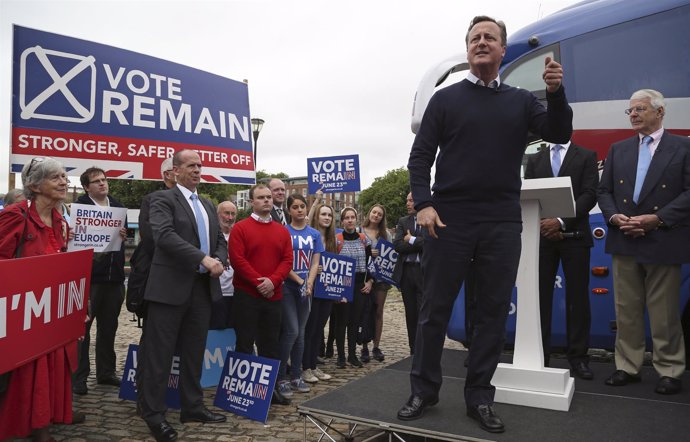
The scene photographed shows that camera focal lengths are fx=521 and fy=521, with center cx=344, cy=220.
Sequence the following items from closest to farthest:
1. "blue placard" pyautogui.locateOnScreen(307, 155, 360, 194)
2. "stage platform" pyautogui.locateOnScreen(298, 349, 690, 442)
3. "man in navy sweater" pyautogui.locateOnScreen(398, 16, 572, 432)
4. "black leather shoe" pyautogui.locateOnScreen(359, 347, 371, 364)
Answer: "stage platform" pyautogui.locateOnScreen(298, 349, 690, 442)
"man in navy sweater" pyautogui.locateOnScreen(398, 16, 572, 432)
"black leather shoe" pyautogui.locateOnScreen(359, 347, 371, 364)
"blue placard" pyautogui.locateOnScreen(307, 155, 360, 194)

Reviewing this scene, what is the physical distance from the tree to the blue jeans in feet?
185

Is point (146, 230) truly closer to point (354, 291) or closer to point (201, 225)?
point (201, 225)

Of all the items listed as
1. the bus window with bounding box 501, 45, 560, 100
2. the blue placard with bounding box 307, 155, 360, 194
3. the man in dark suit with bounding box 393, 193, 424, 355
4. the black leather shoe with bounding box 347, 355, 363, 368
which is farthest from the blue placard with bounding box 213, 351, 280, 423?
the blue placard with bounding box 307, 155, 360, 194

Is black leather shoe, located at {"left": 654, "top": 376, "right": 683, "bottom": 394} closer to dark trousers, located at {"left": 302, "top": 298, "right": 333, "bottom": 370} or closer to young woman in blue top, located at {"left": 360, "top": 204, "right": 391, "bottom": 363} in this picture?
dark trousers, located at {"left": 302, "top": 298, "right": 333, "bottom": 370}

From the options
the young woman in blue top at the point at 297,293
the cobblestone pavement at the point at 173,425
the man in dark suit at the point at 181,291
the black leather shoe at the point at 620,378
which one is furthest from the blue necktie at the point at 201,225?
the black leather shoe at the point at 620,378

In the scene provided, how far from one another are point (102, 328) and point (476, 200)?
4136mm

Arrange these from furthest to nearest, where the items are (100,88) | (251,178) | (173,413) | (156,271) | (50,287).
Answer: (251,178), (100,88), (173,413), (156,271), (50,287)

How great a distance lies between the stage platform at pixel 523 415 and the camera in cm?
295

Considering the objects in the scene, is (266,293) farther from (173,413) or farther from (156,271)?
(173,413)

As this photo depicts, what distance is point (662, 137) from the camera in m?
4.14

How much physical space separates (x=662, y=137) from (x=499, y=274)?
2112 millimetres

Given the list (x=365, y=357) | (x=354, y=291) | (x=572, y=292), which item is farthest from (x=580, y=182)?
(x=365, y=357)

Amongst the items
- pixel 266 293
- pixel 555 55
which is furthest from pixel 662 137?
pixel 266 293

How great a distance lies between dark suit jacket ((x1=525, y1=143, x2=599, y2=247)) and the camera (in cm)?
435
